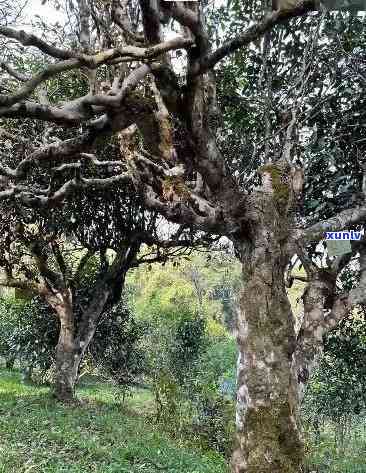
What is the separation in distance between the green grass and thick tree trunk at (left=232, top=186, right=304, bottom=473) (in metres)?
2.37

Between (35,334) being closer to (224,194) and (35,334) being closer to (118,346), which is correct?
(118,346)

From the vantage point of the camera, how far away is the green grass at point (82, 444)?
5.92 meters

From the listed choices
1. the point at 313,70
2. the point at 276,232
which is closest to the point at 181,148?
the point at 276,232

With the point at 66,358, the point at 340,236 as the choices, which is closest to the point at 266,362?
the point at 340,236

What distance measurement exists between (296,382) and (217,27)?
440 centimetres

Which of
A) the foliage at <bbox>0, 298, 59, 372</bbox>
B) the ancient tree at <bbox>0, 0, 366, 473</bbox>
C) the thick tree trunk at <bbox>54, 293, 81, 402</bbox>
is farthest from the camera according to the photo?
the foliage at <bbox>0, 298, 59, 372</bbox>

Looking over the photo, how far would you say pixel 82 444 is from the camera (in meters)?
6.89

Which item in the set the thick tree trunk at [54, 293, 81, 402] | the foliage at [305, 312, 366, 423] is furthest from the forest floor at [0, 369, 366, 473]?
the foliage at [305, 312, 366, 423]

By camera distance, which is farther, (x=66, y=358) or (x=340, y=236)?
(x=66, y=358)

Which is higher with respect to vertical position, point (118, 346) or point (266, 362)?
point (118, 346)

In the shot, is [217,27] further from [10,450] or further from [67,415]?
[67,415]

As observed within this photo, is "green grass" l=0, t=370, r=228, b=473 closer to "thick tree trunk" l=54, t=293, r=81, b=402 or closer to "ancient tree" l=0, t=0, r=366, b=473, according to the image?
"thick tree trunk" l=54, t=293, r=81, b=402

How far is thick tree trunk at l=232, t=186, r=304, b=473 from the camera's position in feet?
13.3

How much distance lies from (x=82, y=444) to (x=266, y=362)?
12.4ft
